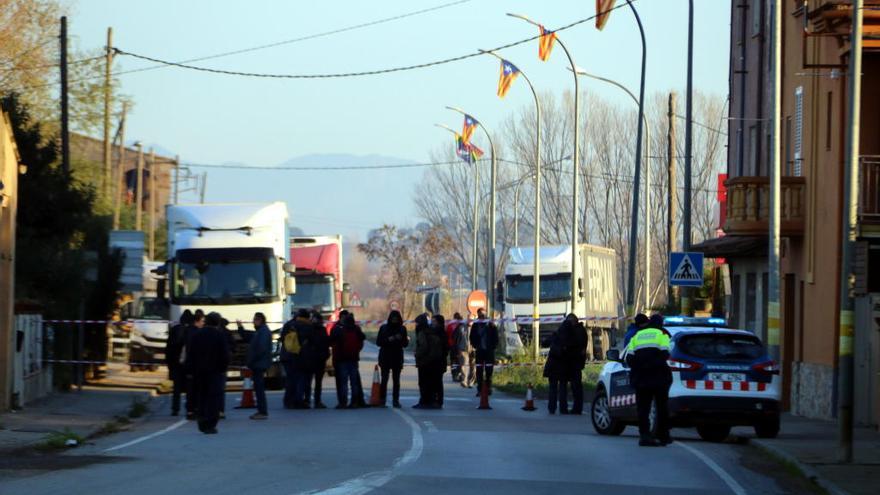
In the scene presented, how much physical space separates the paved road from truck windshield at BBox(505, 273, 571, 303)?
26.2m

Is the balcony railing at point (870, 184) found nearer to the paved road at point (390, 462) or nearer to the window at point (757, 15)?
the paved road at point (390, 462)

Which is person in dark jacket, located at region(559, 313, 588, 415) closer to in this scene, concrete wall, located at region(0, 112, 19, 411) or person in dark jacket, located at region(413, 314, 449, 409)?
A: person in dark jacket, located at region(413, 314, 449, 409)

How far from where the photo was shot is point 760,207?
29.6 m

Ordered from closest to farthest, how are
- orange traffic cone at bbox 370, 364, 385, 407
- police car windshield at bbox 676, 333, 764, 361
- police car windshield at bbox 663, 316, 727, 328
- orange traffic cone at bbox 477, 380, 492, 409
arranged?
police car windshield at bbox 676, 333, 764, 361 → police car windshield at bbox 663, 316, 727, 328 → orange traffic cone at bbox 477, 380, 492, 409 → orange traffic cone at bbox 370, 364, 385, 407

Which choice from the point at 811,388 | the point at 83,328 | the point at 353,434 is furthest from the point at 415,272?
the point at 353,434

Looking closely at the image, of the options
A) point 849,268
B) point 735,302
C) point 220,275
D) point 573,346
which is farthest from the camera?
point 735,302

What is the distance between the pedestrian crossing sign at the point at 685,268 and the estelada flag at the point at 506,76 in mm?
15786

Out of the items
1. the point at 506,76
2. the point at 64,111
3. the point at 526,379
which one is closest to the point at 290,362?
the point at 64,111

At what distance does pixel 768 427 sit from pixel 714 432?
1025mm

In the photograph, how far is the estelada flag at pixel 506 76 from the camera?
148ft

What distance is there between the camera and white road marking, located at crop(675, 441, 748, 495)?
1474cm

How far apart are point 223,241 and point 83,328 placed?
4137mm

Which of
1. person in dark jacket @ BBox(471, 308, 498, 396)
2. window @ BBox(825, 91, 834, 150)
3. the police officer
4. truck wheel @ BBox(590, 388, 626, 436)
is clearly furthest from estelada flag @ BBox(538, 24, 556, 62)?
the police officer

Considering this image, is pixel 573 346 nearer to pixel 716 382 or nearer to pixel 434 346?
pixel 434 346
